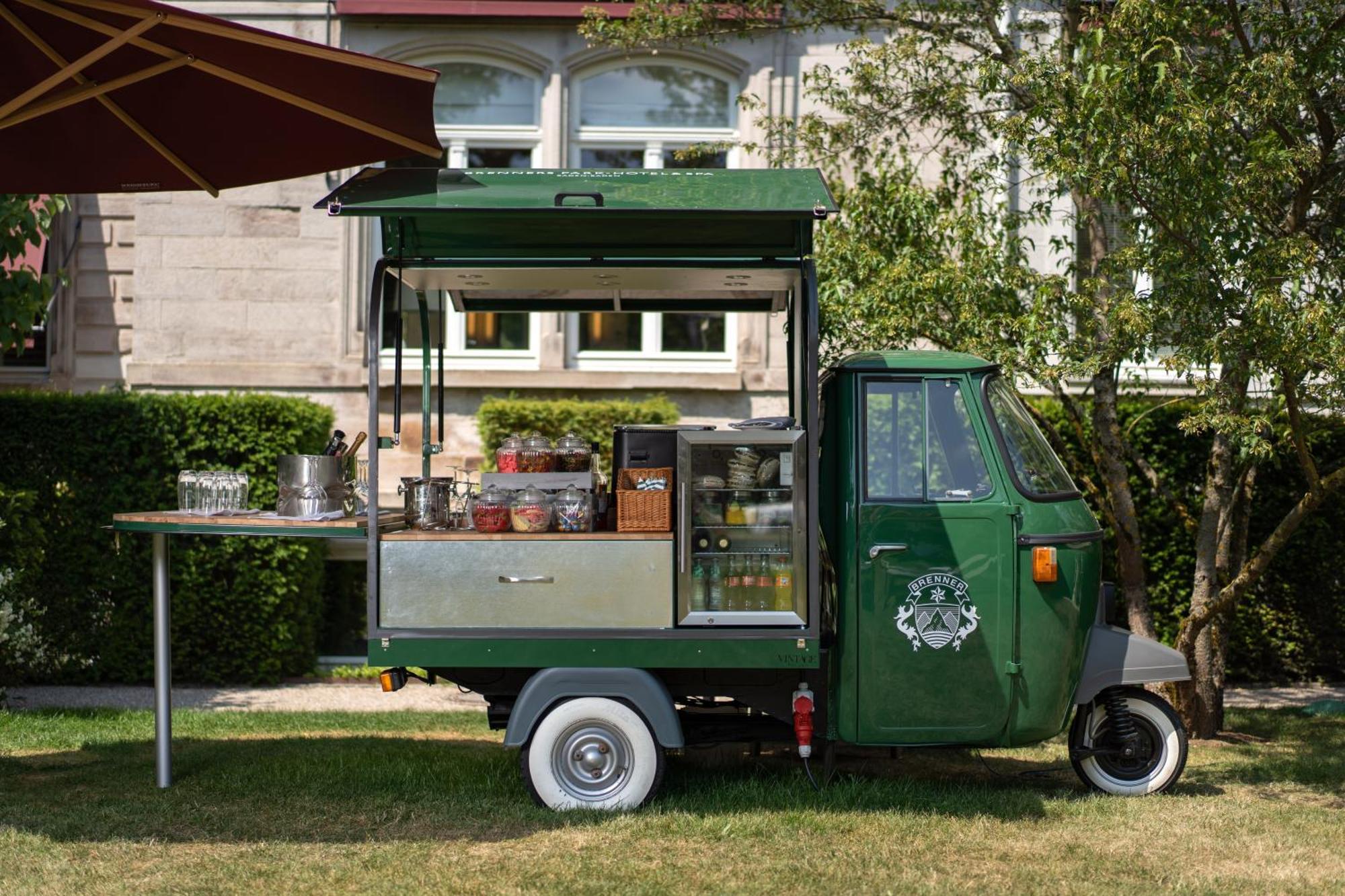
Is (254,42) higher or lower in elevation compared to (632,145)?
lower

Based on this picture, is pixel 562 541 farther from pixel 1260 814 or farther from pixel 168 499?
pixel 168 499

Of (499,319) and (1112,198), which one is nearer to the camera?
(1112,198)

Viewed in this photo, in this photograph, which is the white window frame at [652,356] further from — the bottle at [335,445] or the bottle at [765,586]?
the bottle at [765,586]

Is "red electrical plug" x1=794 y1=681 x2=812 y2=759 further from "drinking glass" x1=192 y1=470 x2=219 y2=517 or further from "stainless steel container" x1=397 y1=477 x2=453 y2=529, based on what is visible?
"drinking glass" x1=192 y1=470 x2=219 y2=517

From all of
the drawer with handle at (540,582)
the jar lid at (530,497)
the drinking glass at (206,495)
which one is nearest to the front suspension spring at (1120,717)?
the drawer with handle at (540,582)

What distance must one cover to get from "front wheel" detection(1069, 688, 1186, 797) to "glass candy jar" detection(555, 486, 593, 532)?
2440 millimetres

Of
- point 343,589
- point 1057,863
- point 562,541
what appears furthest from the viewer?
point 343,589

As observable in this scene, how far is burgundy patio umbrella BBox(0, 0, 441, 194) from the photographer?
204 inches

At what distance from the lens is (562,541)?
562cm

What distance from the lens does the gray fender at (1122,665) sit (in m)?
5.92

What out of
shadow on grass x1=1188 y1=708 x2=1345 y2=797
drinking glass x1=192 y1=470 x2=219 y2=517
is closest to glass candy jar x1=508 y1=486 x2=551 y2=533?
drinking glass x1=192 y1=470 x2=219 y2=517

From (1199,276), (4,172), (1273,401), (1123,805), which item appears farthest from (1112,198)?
(4,172)

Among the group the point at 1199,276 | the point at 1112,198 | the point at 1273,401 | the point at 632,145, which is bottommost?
the point at 1273,401

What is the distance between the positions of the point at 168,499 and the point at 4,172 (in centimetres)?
377
